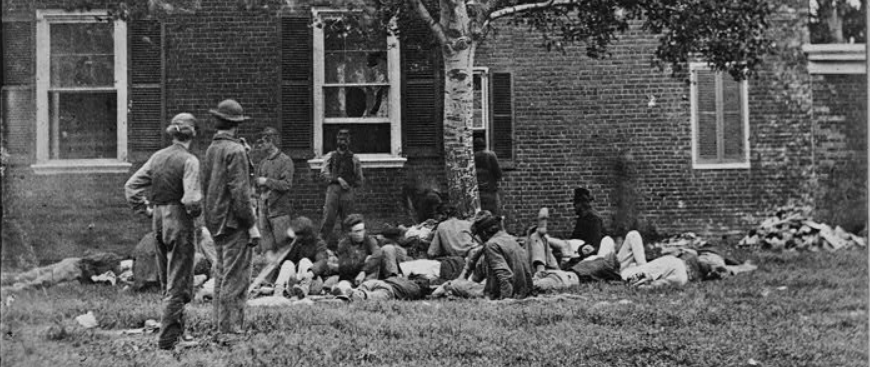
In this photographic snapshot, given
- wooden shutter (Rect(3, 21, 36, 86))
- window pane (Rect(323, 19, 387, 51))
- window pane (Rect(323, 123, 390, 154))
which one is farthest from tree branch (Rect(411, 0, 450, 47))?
wooden shutter (Rect(3, 21, 36, 86))

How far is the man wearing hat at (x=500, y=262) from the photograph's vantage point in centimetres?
608

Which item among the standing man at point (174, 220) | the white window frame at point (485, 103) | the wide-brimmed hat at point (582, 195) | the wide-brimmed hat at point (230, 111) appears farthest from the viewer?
the wide-brimmed hat at point (582, 195)

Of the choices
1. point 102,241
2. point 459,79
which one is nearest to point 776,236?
point 459,79

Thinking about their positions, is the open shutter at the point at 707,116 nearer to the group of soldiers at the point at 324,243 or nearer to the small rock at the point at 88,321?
the group of soldiers at the point at 324,243

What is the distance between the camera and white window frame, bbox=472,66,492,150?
6.16 meters

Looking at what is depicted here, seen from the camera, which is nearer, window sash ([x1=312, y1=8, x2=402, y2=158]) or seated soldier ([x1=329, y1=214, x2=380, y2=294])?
seated soldier ([x1=329, y1=214, x2=380, y2=294])

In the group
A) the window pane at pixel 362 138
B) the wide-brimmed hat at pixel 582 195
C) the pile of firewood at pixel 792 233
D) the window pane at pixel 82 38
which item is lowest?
the pile of firewood at pixel 792 233

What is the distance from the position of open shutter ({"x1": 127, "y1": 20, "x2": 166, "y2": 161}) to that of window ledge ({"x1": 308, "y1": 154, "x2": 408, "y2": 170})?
0.92m

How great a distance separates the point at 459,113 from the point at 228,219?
1620 mm

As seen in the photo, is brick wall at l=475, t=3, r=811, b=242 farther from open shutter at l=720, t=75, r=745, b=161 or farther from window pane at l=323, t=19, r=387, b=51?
window pane at l=323, t=19, r=387, b=51

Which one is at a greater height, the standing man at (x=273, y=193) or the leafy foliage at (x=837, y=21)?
the leafy foliage at (x=837, y=21)

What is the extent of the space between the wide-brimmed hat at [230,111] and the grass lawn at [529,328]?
3.68ft

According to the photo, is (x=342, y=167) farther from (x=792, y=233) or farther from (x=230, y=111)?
(x=792, y=233)

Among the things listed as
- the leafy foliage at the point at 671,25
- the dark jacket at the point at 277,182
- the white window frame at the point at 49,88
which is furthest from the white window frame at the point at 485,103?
the white window frame at the point at 49,88
